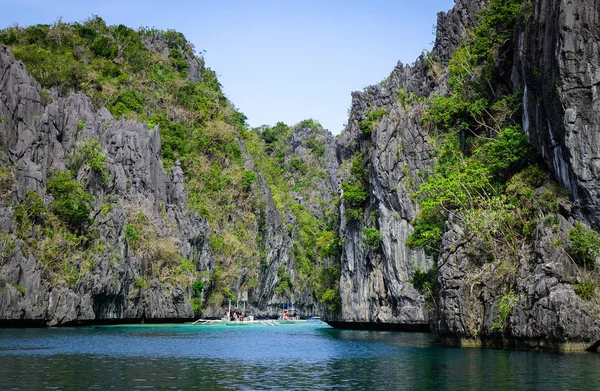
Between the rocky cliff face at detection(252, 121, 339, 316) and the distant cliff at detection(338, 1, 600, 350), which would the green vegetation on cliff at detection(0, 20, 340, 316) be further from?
the distant cliff at detection(338, 1, 600, 350)

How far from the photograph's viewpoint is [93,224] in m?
56.5

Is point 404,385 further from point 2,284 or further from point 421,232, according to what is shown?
point 2,284

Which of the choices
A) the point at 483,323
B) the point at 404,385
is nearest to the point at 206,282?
the point at 483,323

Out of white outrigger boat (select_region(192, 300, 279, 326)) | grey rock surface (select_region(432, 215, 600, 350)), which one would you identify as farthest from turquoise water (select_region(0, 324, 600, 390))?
white outrigger boat (select_region(192, 300, 279, 326))


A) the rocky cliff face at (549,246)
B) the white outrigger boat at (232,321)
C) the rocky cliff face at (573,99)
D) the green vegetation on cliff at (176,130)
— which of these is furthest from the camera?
the white outrigger boat at (232,321)

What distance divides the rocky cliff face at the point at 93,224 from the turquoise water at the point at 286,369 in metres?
17.9

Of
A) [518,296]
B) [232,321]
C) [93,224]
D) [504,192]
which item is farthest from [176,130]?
[518,296]

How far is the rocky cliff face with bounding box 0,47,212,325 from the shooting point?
4931 cm

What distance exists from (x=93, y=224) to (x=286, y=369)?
123ft

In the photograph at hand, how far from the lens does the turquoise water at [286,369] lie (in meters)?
18.1

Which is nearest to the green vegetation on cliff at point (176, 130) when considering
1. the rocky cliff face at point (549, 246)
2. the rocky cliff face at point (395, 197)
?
the rocky cliff face at point (395, 197)

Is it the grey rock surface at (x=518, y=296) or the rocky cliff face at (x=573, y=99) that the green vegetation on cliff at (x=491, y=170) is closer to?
the grey rock surface at (x=518, y=296)

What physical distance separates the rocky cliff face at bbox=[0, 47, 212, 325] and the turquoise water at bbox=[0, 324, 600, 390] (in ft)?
58.8

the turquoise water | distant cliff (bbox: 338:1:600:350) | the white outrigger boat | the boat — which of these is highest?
distant cliff (bbox: 338:1:600:350)
